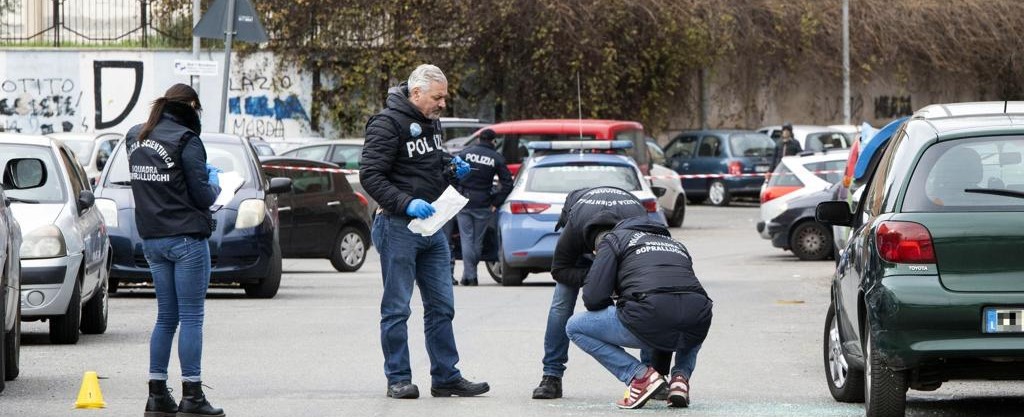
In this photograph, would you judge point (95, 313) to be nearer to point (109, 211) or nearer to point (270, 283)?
point (109, 211)

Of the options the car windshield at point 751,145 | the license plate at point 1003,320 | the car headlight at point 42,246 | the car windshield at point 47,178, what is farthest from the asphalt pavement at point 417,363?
the car windshield at point 751,145

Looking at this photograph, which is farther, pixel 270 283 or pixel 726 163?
pixel 726 163

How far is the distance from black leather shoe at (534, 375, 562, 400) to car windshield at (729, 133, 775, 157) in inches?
1065

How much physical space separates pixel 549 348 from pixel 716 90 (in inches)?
1382

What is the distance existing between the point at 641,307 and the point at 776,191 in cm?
1504

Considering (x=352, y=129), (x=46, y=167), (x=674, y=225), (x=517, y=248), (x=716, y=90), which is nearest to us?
(x=46, y=167)

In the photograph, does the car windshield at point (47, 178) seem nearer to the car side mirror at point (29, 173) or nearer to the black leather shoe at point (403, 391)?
the car side mirror at point (29, 173)

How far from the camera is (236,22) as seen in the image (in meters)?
21.4

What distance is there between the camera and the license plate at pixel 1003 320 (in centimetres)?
770

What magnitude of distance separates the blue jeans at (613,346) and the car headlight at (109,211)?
7.80 meters

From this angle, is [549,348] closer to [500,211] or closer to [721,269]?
[500,211]

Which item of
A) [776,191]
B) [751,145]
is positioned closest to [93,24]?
[751,145]

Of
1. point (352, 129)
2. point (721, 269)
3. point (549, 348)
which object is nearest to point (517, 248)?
point (721, 269)

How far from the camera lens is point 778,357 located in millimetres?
11727
